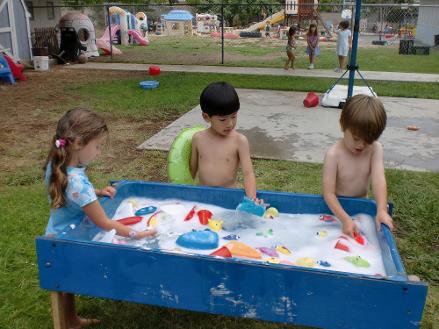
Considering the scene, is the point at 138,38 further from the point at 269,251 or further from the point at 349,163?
the point at 269,251

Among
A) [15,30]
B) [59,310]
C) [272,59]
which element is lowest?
[59,310]

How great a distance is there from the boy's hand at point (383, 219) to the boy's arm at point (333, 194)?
0.12 metres

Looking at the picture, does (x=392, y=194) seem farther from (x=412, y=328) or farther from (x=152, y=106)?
(x=152, y=106)

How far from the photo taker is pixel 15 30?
37.3ft

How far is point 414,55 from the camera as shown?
53.8ft

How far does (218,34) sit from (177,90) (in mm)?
19125

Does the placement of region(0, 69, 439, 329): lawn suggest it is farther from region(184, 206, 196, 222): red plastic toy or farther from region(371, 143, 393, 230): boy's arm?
region(371, 143, 393, 230): boy's arm

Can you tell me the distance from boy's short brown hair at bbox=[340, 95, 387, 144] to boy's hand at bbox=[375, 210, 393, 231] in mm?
364

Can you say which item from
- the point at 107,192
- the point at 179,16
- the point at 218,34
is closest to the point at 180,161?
the point at 107,192

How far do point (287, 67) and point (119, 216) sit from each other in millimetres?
9911

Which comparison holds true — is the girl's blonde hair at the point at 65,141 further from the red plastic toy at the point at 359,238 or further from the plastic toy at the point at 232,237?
the red plastic toy at the point at 359,238

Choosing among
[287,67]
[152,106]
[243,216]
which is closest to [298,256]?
[243,216]

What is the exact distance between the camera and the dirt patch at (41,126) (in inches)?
189

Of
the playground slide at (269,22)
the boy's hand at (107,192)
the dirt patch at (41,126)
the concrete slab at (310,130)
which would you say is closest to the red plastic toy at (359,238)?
the boy's hand at (107,192)
